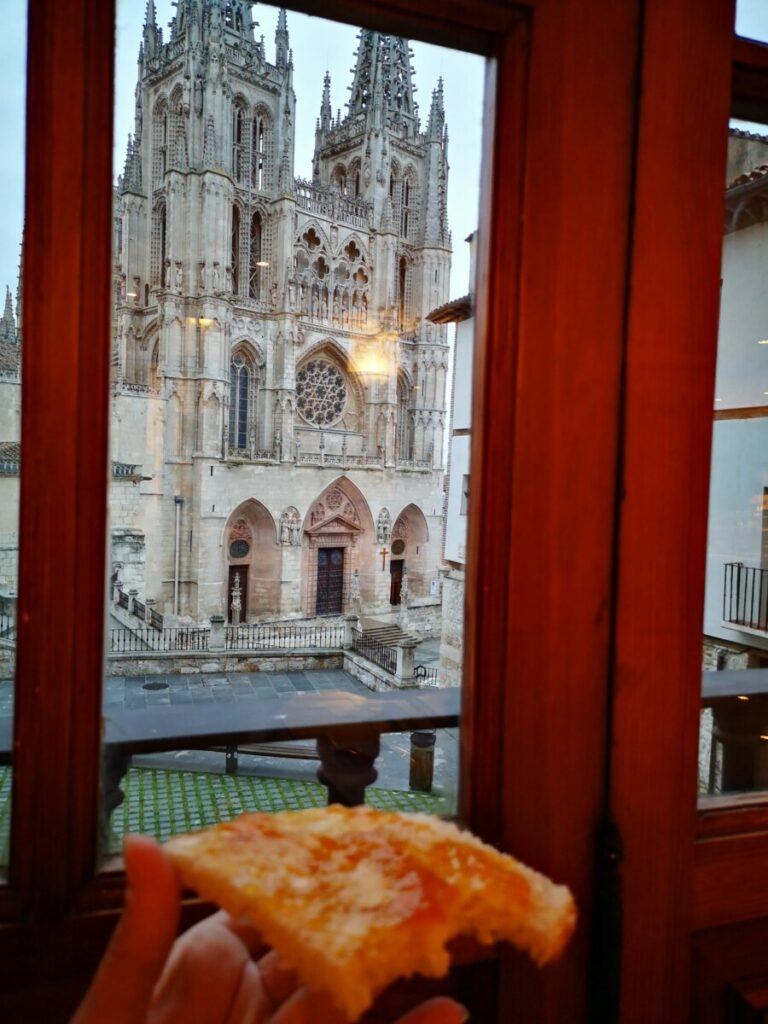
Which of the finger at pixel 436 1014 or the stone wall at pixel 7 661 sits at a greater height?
the stone wall at pixel 7 661

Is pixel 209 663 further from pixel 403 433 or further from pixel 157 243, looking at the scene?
pixel 403 433

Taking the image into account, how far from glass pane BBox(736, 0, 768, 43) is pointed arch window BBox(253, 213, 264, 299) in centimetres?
482

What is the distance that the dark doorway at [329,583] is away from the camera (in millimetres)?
2854

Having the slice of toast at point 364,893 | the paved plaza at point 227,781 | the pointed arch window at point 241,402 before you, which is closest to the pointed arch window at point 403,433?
the pointed arch window at point 241,402

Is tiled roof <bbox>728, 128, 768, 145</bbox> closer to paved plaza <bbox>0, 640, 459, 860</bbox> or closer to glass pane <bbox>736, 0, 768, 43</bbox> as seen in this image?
glass pane <bbox>736, 0, 768, 43</bbox>

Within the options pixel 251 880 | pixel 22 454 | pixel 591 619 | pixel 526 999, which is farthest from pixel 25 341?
pixel 526 999

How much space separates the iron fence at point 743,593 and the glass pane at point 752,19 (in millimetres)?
536

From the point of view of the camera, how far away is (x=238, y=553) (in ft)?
16.6

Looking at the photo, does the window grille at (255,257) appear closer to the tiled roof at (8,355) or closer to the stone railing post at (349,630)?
the stone railing post at (349,630)

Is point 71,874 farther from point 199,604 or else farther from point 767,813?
point 199,604

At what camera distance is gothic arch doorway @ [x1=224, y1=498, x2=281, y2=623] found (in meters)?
2.60

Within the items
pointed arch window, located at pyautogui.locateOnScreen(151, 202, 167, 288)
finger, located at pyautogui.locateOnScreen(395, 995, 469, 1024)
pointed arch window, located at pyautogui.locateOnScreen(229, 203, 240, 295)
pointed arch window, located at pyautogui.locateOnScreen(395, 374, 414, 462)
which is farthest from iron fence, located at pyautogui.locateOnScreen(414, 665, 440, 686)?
pointed arch window, located at pyautogui.locateOnScreen(229, 203, 240, 295)

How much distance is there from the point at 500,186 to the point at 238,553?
4669 mm

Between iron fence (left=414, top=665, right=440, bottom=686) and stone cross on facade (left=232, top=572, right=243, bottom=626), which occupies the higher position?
iron fence (left=414, top=665, right=440, bottom=686)
